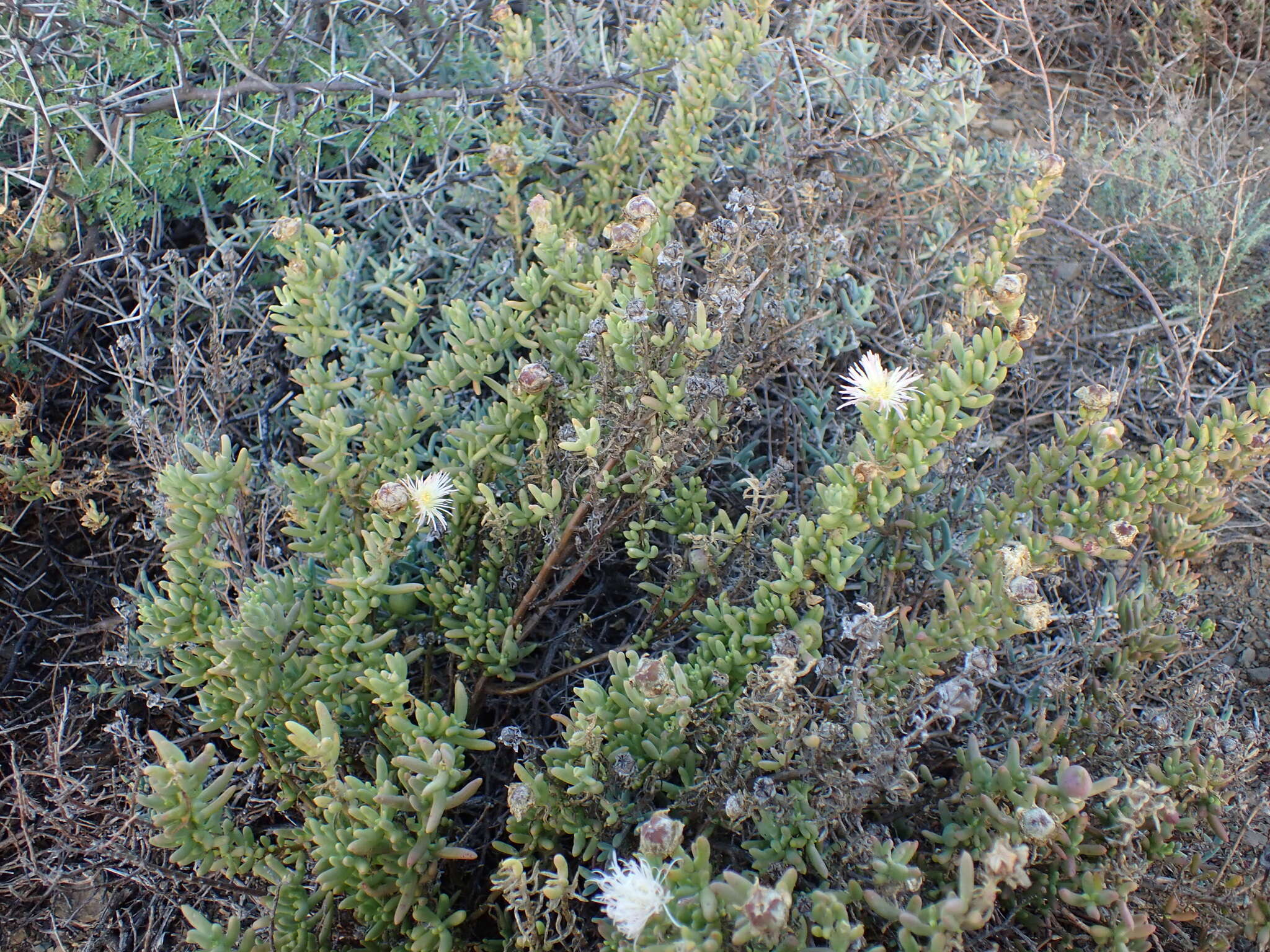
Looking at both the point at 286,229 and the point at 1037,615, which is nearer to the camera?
the point at 1037,615

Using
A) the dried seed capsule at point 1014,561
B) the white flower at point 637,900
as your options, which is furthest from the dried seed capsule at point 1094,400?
the white flower at point 637,900

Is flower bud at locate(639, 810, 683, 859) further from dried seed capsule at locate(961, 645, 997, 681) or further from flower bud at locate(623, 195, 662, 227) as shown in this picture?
flower bud at locate(623, 195, 662, 227)

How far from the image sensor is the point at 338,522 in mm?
1649

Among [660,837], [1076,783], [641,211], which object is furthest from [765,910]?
[641,211]

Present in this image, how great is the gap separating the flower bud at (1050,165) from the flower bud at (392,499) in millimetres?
1124

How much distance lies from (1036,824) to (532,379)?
98 cm

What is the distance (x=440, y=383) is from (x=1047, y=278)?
71.2 inches

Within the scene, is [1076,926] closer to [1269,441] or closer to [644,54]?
[1269,441]

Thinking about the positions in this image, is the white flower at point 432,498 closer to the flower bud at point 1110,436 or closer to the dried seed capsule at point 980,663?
the dried seed capsule at point 980,663

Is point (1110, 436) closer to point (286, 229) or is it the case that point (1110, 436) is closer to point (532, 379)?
point (532, 379)

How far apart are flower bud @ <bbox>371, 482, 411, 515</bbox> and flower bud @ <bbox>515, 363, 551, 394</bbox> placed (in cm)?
29

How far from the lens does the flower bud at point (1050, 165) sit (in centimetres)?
149

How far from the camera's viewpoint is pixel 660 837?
1.14 meters

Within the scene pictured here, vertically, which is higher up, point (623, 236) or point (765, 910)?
point (623, 236)
